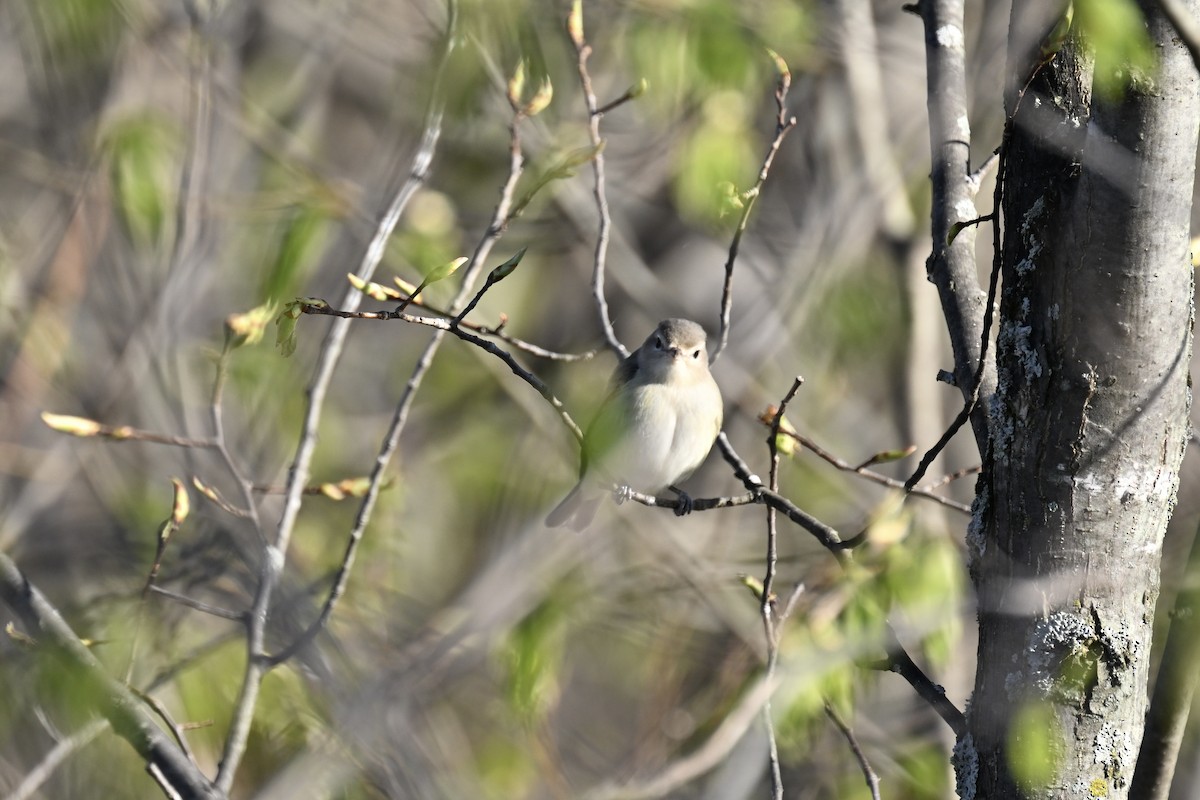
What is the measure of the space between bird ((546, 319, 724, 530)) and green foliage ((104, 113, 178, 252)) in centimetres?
166

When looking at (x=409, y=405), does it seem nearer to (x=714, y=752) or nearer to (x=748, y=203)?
(x=748, y=203)

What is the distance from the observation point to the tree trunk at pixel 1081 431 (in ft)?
5.58

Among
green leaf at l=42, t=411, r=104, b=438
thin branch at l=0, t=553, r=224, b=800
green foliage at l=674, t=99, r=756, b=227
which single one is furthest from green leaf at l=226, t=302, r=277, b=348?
green foliage at l=674, t=99, r=756, b=227

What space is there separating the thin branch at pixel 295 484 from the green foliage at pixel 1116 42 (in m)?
1.69

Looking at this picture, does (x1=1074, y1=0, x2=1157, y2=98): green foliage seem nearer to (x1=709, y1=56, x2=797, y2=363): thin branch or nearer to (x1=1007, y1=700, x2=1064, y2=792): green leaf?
(x1=709, y1=56, x2=797, y2=363): thin branch

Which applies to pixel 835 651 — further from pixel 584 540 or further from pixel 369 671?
pixel 584 540

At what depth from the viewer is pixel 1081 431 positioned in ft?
5.77

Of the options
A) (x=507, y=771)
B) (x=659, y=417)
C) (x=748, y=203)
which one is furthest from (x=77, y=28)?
(x=507, y=771)

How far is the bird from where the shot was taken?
375 cm

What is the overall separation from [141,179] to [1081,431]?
320cm

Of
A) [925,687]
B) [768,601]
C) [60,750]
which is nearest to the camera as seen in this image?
[925,687]

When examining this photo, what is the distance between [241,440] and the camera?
464cm

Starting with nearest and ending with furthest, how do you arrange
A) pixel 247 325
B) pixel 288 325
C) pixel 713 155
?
1. pixel 288 325
2. pixel 247 325
3. pixel 713 155

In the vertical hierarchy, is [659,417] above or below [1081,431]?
below
